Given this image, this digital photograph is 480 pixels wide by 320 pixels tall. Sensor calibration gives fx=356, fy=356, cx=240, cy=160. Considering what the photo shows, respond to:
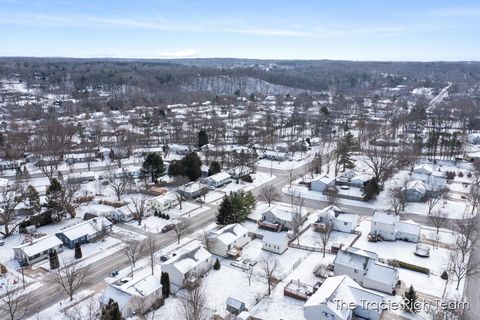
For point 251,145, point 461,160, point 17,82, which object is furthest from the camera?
point 17,82

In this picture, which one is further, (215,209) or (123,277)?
(215,209)

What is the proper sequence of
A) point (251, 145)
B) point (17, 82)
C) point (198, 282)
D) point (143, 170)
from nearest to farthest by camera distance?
1. point (198, 282)
2. point (143, 170)
3. point (251, 145)
4. point (17, 82)

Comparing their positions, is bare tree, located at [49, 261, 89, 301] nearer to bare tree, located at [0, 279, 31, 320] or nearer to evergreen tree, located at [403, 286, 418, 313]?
bare tree, located at [0, 279, 31, 320]

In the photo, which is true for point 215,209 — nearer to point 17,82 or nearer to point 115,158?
point 115,158

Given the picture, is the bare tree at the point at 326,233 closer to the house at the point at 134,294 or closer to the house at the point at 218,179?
the house at the point at 134,294

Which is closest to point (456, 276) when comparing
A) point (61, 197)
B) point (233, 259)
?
point (233, 259)

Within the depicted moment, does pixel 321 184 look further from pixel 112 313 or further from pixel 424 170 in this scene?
pixel 112 313

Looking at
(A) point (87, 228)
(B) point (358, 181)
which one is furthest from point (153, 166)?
(B) point (358, 181)
